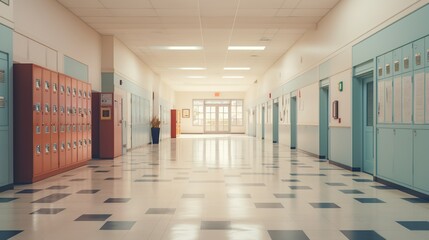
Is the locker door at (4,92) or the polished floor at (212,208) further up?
the locker door at (4,92)

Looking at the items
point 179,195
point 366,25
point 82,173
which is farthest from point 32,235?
point 366,25

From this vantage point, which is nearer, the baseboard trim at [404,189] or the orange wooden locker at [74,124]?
the baseboard trim at [404,189]

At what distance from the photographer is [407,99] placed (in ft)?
18.5

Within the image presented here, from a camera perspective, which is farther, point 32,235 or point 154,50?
point 154,50

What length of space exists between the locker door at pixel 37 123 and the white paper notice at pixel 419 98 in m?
5.76

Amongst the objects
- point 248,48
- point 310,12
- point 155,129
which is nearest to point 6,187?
→ point 310,12

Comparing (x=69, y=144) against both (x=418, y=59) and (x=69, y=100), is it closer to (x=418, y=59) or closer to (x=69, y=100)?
(x=69, y=100)

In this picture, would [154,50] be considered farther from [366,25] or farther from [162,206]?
[162,206]

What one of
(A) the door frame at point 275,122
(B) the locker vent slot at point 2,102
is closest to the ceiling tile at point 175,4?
(B) the locker vent slot at point 2,102

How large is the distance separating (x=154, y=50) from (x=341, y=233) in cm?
1211

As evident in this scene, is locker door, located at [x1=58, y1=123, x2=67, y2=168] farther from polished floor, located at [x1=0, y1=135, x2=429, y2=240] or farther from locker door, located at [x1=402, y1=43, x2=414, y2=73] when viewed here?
locker door, located at [x1=402, y1=43, x2=414, y2=73]

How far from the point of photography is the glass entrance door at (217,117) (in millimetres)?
36656

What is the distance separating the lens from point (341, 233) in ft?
11.5

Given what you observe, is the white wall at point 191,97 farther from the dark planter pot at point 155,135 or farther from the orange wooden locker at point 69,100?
the orange wooden locker at point 69,100
